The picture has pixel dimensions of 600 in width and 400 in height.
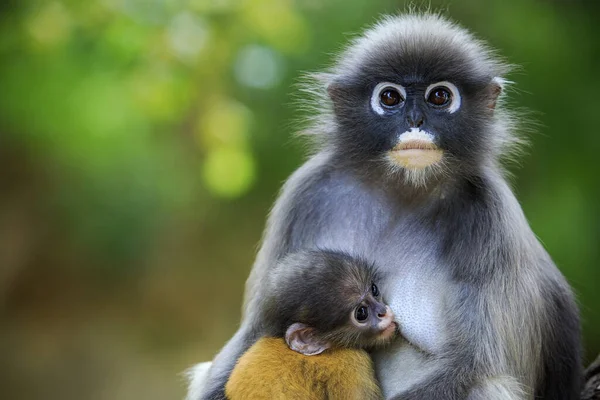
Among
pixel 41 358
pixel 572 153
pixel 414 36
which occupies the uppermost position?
pixel 414 36

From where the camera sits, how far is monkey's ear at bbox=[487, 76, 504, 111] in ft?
16.2

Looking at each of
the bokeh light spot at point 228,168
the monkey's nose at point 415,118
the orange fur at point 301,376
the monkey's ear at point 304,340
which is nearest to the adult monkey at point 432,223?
the monkey's nose at point 415,118

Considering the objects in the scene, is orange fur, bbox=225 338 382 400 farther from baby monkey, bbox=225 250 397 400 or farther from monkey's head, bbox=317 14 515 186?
monkey's head, bbox=317 14 515 186

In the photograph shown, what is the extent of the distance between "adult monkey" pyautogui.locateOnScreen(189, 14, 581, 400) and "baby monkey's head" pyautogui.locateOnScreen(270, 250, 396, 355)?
18cm

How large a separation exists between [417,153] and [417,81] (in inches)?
17.1

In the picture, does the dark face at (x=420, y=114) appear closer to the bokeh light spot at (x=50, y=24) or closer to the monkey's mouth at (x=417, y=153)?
the monkey's mouth at (x=417, y=153)

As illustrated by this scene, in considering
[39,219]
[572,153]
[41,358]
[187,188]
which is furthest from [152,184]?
[572,153]

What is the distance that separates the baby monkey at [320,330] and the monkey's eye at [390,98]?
864 millimetres

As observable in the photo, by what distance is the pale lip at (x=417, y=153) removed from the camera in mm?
4480

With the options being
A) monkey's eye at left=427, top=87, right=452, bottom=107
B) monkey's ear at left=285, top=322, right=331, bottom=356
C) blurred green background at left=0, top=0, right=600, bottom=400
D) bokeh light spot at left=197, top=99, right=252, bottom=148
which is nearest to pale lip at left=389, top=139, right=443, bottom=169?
monkey's eye at left=427, top=87, right=452, bottom=107

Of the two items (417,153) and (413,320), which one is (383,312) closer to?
(413,320)

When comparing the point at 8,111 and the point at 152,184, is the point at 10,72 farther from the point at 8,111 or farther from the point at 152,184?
the point at 152,184

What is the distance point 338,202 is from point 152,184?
5.45 metres

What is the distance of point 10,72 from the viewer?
9180 millimetres
